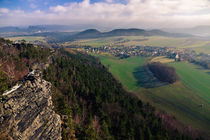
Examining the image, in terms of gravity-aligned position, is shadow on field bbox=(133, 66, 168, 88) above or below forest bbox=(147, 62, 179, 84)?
below

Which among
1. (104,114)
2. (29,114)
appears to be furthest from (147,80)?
(29,114)

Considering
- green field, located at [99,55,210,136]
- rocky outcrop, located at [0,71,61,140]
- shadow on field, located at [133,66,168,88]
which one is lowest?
green field, located at [99,55,210,136]

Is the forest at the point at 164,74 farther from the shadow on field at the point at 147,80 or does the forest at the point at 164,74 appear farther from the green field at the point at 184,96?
the green field at the point at 184,96

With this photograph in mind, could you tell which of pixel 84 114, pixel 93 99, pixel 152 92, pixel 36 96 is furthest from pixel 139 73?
pixel 36 96

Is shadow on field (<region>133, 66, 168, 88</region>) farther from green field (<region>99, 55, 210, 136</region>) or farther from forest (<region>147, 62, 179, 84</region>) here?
forest (<region>147, 62, 179, 84</region>)

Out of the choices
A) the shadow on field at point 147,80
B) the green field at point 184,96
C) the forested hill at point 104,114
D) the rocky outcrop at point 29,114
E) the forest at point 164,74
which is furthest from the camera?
the forest at point 164,74

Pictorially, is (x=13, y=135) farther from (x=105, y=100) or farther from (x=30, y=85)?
(x=105, y=100)

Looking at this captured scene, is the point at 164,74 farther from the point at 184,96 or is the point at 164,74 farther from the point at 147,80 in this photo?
the point at 184,96

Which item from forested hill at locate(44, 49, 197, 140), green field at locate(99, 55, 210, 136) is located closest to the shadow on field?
green field at locate(99, 55, 210, 136)

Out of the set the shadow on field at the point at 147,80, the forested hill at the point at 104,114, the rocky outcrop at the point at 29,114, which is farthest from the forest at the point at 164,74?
the rocky outcrop at the point at 29,114

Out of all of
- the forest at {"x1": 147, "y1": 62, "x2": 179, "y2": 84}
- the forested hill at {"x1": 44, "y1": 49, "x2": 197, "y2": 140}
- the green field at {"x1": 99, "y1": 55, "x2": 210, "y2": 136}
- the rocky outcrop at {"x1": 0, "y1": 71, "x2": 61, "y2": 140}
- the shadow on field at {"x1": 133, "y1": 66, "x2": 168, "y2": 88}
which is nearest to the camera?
the rocky outcrop at {"x1": 0, "y1": 71, "x2": 61, "y2": 140}
